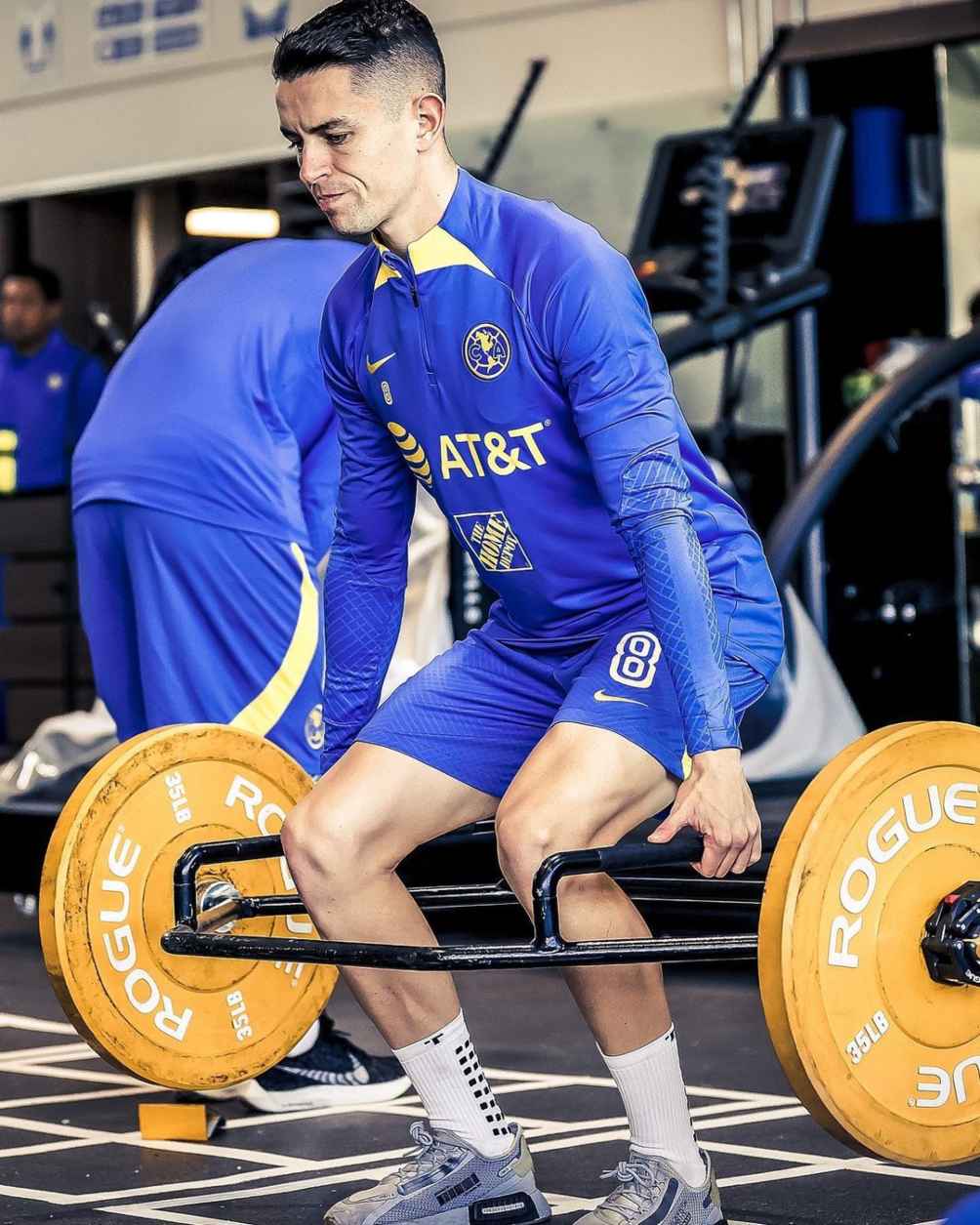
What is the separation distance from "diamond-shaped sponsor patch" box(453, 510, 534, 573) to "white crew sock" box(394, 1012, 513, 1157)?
57 centimetres

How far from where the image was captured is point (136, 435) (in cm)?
335

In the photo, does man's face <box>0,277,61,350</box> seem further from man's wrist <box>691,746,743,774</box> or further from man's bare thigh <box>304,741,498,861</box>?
man's wrist <box>691,746,743,774</box>

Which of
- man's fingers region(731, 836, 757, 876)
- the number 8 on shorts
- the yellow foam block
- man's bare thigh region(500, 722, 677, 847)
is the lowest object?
the yellow foam block

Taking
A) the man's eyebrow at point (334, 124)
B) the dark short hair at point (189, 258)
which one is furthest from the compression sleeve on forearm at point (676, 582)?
the dark short hair at point (189, 258)

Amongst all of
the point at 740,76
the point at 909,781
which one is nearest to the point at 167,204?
the point at 740,76

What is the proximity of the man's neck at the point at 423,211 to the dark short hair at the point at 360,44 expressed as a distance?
0.10 m

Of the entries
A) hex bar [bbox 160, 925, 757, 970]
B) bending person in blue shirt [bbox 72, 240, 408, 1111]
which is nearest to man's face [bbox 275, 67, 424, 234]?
hex bar [bbox 160, 925, 757, 970]

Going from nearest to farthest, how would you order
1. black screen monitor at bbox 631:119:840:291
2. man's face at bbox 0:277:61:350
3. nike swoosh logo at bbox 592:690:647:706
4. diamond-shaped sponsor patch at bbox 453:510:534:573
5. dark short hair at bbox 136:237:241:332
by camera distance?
nike swoosh logo at bbox 592:690:647:706 < diamond-shaped sponsor patch at bbox 453:510:534:573 < dark short hair at bbox 136:237:241:332 < black screen monitor at bbox 631:119:840:291 < man's face at bbox 0:277:61:350

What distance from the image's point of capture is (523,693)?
254cm

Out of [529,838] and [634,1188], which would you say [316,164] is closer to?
[529,838]

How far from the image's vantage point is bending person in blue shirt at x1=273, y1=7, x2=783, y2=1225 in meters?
2.30

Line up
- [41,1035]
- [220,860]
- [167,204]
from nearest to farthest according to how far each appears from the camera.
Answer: [220,860], [41,1035], [167,204]

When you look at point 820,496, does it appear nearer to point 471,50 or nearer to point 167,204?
point 471,50

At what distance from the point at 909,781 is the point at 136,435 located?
61.8 inches
